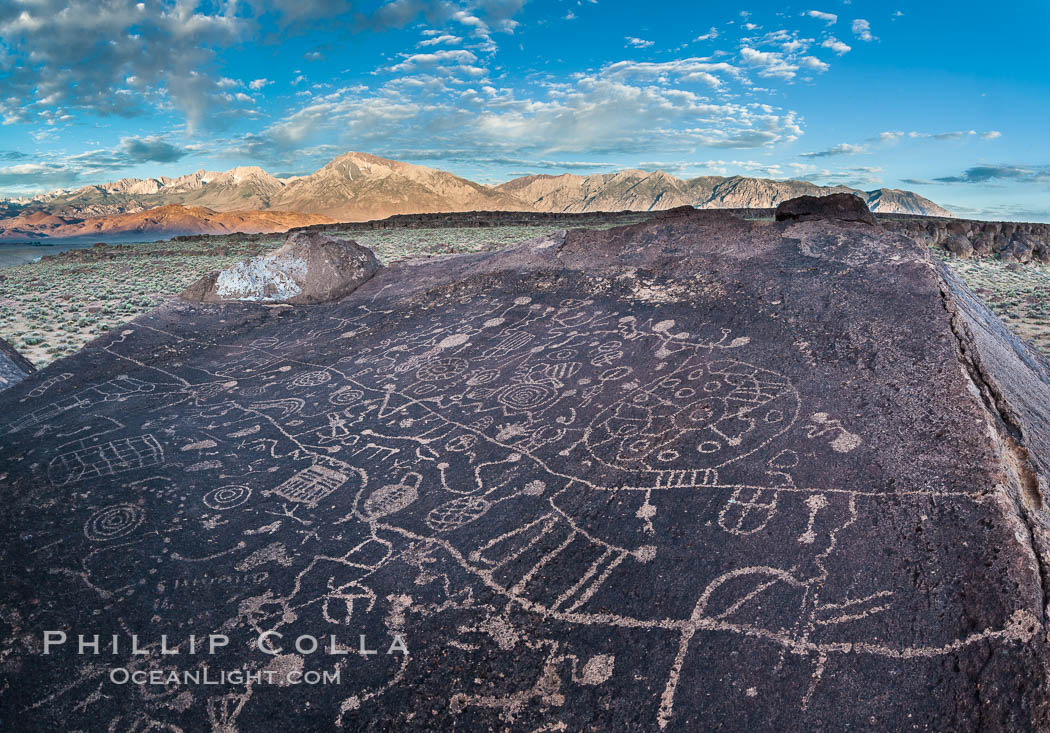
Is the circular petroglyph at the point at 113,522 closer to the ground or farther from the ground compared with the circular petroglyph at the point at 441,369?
closer to the ground

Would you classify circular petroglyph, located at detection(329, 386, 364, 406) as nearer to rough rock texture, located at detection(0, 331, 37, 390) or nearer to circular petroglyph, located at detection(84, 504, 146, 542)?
circular petroglyph, located at detection(84, 504, 146, 542)

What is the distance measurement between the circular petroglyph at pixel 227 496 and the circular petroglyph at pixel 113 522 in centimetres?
32

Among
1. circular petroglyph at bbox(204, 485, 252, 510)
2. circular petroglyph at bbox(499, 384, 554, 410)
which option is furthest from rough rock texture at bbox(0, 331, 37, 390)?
circular petroglyph at bbox(499, 384, 554, 410)

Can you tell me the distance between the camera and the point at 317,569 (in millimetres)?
2838

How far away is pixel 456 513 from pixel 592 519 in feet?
2.26

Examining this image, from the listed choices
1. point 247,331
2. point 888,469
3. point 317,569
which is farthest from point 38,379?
point 888,469

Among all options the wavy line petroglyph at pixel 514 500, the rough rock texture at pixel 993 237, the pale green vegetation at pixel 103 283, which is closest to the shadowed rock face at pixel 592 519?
the wavy line petroglyph at pixel 514 500

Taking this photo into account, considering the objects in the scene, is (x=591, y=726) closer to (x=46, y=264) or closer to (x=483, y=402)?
(x=483, y=402)

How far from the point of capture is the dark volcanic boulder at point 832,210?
5.86 metres

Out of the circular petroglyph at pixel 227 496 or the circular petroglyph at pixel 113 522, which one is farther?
the circular petroglyph at pixel 227 496

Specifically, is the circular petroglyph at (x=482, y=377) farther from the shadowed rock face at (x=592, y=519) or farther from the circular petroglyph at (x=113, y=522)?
the circular petroglyph at (x=113, y=522)

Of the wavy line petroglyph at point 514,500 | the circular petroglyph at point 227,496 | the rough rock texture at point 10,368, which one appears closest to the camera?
the wavy line petroglyph at point 514,500

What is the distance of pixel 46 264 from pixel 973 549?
3704 cm

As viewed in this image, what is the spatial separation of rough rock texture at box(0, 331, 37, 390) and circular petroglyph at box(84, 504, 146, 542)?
3559 millimetres
